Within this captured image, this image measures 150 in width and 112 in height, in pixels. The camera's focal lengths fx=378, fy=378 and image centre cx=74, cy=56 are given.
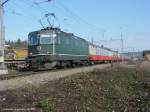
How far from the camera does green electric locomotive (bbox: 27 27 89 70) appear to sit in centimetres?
3133

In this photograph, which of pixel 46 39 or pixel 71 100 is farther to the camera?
pixel 46 39

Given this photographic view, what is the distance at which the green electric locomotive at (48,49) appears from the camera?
31328mm

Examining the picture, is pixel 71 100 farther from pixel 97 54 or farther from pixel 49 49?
pixel 97 54

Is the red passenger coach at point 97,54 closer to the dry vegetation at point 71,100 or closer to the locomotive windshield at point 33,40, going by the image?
the locomotive windshield at point 33,40

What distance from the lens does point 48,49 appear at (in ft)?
105

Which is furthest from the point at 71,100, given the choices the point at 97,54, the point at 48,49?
the point at 97,54

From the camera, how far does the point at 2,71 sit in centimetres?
2889

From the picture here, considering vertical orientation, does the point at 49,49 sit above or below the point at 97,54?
above

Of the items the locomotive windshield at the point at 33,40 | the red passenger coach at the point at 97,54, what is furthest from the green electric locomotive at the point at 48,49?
the red passenger coach at the point at 97,54

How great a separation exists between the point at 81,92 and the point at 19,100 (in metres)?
3.47

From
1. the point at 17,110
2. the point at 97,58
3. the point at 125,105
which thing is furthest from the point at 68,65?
the point at 17,110

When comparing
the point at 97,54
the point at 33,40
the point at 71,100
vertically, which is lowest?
the point at 71,100

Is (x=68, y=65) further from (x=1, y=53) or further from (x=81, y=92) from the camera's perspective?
(x=81, y=92)

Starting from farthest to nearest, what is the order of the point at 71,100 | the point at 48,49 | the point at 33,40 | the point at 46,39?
the point at 33,40 < the point at 46,39 < the point at 48,49 < the point at 71,100
